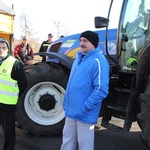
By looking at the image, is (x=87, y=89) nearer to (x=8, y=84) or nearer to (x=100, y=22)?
(x=8, y=84)

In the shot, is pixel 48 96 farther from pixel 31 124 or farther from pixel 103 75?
pixel 103 75

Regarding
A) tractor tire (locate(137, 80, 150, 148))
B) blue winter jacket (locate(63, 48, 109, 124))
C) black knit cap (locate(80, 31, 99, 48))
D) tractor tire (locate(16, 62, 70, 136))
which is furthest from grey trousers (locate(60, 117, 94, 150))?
tractor tire (locate(16, 62, 70, 136))

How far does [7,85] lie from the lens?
3.96 meters

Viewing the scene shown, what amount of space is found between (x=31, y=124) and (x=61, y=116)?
511mm

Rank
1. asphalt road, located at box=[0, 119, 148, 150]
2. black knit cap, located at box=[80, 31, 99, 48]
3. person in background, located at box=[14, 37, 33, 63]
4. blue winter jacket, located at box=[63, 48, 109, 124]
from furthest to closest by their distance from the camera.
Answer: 1. person in background, located at box=[14, 37, 33, 63]
2. asphalt road, located at box=[0, 119, 148, 150]
3. black knit cap, located at box=[80, 31, 99, 48]
4. blue winter jacket, located at box=[63, 48, 109, 124]

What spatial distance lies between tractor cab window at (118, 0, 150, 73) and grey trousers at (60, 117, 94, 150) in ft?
4.43

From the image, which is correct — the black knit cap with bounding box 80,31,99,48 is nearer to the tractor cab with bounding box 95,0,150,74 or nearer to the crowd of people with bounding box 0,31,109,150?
the crowd of people with bounding box 0,31,109,150

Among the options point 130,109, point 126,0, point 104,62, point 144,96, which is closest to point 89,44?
point 104,62

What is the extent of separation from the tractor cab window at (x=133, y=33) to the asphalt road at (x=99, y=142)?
3.99 ft

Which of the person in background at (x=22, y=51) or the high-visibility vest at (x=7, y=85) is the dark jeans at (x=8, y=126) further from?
the person in background at (x=22, y=51)

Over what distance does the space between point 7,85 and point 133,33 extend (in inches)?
75.1

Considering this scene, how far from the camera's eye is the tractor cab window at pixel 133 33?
4.36m

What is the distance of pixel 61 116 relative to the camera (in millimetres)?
5297

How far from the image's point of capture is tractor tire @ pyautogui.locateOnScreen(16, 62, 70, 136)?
5.19m
